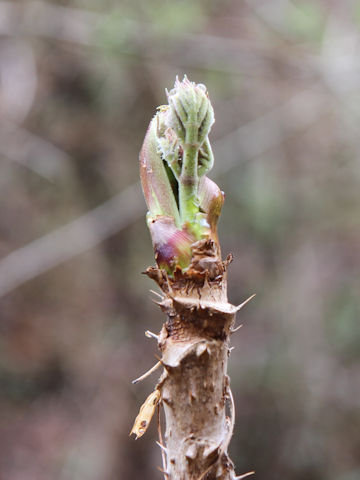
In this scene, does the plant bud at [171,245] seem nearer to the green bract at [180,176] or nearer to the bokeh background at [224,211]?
the green bract at [180,176]

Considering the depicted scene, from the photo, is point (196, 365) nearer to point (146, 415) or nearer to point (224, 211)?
point (146, 415)

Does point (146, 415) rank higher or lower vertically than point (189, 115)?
lower

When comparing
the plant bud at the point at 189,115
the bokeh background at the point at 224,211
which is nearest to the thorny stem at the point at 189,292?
the plant bud at the point at 189,115

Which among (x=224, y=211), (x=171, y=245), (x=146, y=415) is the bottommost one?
(x=146, y=415)

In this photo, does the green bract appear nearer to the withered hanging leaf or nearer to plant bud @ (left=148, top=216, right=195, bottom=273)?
plant bud @ (left=148, top=216, right=195, bottom=273)

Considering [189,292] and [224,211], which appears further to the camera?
[224,211]

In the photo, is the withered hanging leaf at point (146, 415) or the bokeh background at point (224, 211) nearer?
the withered hanging leaf at point (146, 415)

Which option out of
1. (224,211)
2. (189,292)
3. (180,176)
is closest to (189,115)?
(180,176)

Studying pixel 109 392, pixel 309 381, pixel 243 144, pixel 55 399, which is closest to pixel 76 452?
pixel 109 392

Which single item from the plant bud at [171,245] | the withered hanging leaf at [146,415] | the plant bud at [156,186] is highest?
the plant bud at [156,186]
